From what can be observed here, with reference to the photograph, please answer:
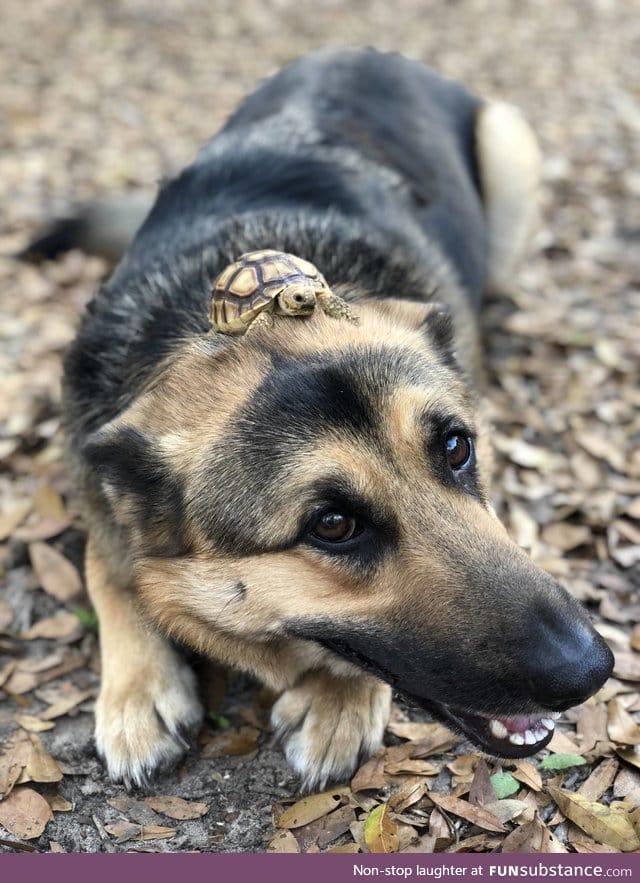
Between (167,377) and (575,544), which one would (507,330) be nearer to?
(575,544)

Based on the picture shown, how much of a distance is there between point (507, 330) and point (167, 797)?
13.8 ft

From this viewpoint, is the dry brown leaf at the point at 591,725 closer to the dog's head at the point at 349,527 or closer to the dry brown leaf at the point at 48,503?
the dog's head at the point at 349,527

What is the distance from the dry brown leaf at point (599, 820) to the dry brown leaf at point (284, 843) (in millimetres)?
994

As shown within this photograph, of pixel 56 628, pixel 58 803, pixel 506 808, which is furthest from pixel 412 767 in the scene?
pixel 56 628

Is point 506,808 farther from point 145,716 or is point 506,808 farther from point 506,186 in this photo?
point 506,186

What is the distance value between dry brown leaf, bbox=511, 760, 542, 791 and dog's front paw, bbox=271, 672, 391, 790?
54 cm

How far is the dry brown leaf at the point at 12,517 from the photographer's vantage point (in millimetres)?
4684

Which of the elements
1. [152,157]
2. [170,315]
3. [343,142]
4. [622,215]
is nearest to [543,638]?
[170,315]

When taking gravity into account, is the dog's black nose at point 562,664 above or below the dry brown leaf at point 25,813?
above

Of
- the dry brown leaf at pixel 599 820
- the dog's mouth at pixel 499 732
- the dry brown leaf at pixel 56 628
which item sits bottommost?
the dry brown leaf at pixel 56 628

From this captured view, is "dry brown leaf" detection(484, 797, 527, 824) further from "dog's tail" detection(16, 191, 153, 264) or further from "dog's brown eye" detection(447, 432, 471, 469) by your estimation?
"dog's tail" detection(16, 191, 153, 264)

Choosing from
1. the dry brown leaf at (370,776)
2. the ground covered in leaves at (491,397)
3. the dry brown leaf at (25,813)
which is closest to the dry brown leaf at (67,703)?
the ground covered in leaves at (491,397)

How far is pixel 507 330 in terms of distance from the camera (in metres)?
6.39

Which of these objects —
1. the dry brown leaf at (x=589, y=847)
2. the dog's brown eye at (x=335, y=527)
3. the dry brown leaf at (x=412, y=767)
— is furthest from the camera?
the dry brown leaf at (x=412, y=767)
